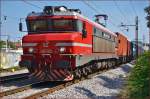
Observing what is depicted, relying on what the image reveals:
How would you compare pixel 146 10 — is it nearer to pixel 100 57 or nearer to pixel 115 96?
pixel 100 57

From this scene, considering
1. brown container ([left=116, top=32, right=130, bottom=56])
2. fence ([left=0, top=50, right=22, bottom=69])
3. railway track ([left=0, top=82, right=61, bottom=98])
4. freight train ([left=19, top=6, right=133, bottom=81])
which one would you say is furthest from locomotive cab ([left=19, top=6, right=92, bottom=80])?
fence ([left=0, top=50, right=22, bottom=69])

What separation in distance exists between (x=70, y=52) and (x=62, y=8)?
8.09 ft

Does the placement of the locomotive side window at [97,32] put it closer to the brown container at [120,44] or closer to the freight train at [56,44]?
the freight train at [56,44]

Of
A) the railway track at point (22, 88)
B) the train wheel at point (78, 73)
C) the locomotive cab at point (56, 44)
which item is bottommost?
the railway track at point (22, 88)

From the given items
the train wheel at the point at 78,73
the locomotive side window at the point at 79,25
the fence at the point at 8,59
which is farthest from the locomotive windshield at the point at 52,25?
the fence at the point at 8,59

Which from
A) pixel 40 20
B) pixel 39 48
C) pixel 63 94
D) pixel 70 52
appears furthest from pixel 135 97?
pixel 40 20

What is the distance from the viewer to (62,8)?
1833cm

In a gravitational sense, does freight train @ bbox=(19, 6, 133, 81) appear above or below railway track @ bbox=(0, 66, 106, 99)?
above

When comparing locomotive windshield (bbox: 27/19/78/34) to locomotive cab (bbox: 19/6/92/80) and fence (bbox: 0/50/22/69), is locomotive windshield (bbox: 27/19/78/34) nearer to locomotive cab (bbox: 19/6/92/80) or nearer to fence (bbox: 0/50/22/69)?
locomotive cab (bbox: 19/6/92/80)

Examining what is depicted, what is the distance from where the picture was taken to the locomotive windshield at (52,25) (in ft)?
58.7

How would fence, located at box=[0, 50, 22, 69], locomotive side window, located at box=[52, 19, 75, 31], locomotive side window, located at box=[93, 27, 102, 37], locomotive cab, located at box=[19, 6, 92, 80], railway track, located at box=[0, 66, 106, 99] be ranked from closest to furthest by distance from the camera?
railway track, located at box=[0, 66, 106, 99] < locomotive cab, located at box=[19, 6, 92, 80] < locomotive side window, located at box=[52, 19, 75, 31] < locomotive side window, located at box=[93, 27, 102, 37] < fence, located at box=[0, 50, 22, 69]

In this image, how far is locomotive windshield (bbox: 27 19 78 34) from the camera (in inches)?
705

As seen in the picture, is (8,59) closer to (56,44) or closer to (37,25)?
(37,25)

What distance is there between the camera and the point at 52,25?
18031mm
